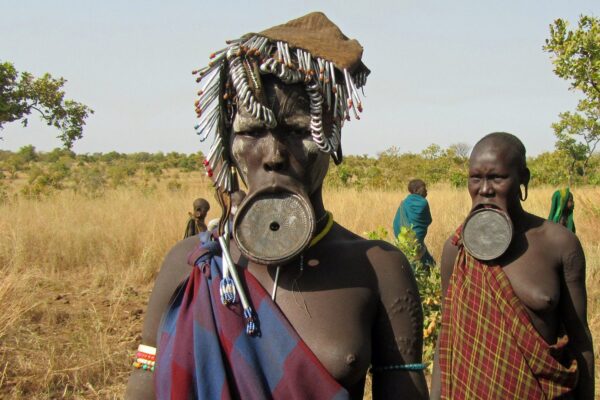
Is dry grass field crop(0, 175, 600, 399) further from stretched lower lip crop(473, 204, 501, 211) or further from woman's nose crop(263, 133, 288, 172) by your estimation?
woman's nose crop(263, 133, 288, 172)

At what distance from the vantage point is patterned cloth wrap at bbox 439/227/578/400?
2.52 metres

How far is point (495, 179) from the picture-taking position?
2797 millimetres

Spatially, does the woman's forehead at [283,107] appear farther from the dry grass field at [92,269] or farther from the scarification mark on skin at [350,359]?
the dry grass field at [92,269]

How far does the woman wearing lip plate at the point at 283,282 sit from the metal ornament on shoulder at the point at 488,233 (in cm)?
143

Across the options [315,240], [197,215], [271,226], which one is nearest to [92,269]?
[197,215]

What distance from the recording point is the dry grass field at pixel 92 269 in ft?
14.7

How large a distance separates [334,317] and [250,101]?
0.49 metres

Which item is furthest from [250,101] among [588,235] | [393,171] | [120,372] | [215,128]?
[393,171]

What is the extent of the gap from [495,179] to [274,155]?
1.76 meters

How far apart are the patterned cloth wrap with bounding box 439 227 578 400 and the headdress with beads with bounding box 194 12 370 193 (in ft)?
4.91

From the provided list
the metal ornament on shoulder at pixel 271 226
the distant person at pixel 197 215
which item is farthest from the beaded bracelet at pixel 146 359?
the distant person at pixel 197 215

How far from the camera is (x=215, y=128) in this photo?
143 centimetres

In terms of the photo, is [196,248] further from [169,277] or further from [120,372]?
[120,372]

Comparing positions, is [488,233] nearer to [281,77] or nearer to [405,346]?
[405,346]
